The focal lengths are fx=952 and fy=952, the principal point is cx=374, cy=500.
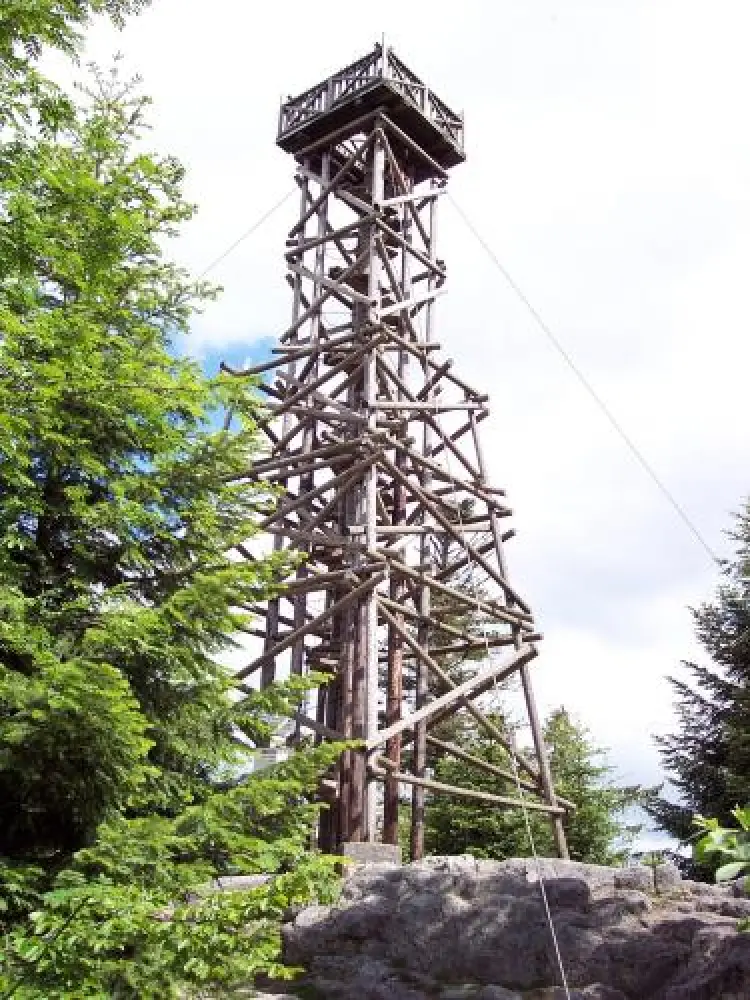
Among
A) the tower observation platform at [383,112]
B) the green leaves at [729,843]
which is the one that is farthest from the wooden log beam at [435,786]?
the tower observation platform at [383,112]

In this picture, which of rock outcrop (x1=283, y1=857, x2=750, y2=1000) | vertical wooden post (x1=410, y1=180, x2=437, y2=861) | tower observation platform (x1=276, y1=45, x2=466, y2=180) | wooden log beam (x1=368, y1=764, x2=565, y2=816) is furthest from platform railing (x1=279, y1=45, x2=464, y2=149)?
rock outcrop (x1=283, y1=857, x2=750, y2=1000)

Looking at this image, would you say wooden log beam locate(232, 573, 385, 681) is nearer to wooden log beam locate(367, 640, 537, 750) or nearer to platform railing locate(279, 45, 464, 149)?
wooden log beam locate(367, 640, 537, 750)

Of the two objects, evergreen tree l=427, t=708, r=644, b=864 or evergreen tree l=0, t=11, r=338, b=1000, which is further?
evergreen tree l=427, t=708, r=644, b=864

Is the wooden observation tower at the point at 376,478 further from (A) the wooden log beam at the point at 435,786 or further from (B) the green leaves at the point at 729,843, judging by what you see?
(B) the green leaves at the point at 729,843

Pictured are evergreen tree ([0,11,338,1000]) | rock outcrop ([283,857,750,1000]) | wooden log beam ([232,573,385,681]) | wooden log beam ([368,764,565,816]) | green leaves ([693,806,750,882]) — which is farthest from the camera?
wooden log beam ([232,573,385,681])

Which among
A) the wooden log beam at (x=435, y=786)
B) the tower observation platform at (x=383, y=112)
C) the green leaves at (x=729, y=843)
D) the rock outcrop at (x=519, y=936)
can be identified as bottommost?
the green leaves at (x=729, y=843)

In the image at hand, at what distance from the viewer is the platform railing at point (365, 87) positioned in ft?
45.8

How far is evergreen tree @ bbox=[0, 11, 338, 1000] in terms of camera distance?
4438 mm

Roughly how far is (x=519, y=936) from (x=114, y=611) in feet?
14.7

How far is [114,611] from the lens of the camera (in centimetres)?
505

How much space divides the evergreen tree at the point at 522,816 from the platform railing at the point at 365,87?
940cm

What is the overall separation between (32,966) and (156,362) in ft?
11.0

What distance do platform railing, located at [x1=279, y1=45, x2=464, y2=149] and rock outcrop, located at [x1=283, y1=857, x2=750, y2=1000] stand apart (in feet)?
35.5

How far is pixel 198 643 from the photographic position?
584 cm
